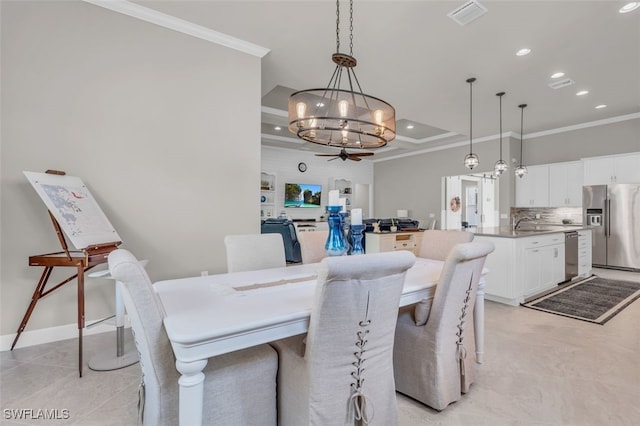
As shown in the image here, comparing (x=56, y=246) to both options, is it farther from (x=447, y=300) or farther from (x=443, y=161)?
(x=443, y=161)

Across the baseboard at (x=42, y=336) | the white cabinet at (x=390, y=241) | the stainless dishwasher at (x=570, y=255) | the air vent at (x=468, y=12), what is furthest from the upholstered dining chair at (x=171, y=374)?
the stainless dishwasher at (x=570, y=255)

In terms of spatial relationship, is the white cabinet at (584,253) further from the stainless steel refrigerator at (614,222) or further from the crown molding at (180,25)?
the crown molding at (180,25)

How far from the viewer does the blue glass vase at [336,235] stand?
2.03 metres

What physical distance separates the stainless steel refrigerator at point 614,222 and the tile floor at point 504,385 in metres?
3.80

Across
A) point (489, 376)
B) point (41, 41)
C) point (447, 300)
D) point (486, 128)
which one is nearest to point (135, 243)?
point (41, 41)

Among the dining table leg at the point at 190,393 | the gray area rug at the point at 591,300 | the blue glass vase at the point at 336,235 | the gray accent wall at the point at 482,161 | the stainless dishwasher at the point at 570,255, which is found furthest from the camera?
the gray accent wall at the point at 482,161

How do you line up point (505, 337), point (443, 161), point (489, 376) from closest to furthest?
point (489, 376) → point (505, 337) → point (443, 161)

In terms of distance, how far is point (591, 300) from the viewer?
12.8ft

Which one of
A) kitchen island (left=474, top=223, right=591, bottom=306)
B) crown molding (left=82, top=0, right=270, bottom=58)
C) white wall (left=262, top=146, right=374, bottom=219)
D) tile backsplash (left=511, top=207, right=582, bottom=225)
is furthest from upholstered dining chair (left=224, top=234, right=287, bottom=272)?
tile backsplash (left=511, top=207, right=582, bottom=225)

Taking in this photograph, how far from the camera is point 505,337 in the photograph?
2.79 m

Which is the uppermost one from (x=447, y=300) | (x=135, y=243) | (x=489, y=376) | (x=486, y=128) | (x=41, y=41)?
(x=486, y=128)

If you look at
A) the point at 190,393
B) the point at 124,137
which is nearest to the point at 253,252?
the point at 190,393

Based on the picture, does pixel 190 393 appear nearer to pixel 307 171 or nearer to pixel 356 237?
pixel 356 237

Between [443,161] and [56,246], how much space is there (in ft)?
26.3
